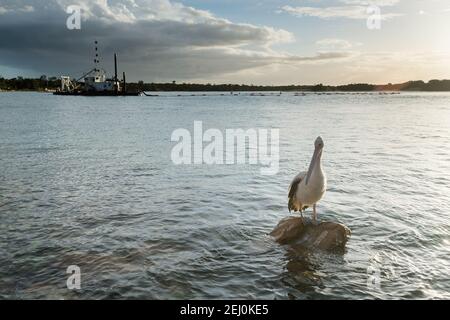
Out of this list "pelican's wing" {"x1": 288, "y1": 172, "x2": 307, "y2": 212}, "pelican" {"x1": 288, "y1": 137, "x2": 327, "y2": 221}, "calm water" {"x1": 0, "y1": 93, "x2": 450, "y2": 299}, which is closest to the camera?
"calm water" {"x1": 0, "y1": 93, "x2": 450, "y2": 299}

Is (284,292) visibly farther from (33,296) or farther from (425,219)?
(425,219)

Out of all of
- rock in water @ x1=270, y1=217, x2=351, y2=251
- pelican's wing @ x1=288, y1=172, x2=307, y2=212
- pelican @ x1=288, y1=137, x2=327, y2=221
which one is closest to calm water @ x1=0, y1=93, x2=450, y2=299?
rock in water @ x1=270, y1=217, x2=351, y2=251

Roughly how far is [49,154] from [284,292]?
21.3 meters

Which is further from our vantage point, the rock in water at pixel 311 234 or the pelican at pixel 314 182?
the rock in water at pixel 311 234

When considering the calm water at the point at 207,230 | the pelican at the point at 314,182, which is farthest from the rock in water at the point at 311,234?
the pelican at the point at 314,182

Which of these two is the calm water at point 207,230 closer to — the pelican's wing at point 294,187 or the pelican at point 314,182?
the pelican's wing at point 294,187

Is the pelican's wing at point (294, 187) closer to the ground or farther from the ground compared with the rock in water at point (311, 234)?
farther from the ground

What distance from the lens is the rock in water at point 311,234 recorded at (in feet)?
32.3

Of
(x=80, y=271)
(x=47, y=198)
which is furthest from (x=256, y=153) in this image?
(x=80, y=271)

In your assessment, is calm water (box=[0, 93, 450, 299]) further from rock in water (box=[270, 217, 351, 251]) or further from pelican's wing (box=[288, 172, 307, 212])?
pelican's wing (box=[288, 172, 307, 212])

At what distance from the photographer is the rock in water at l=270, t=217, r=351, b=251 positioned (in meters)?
9.86

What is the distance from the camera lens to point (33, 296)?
298 inches
